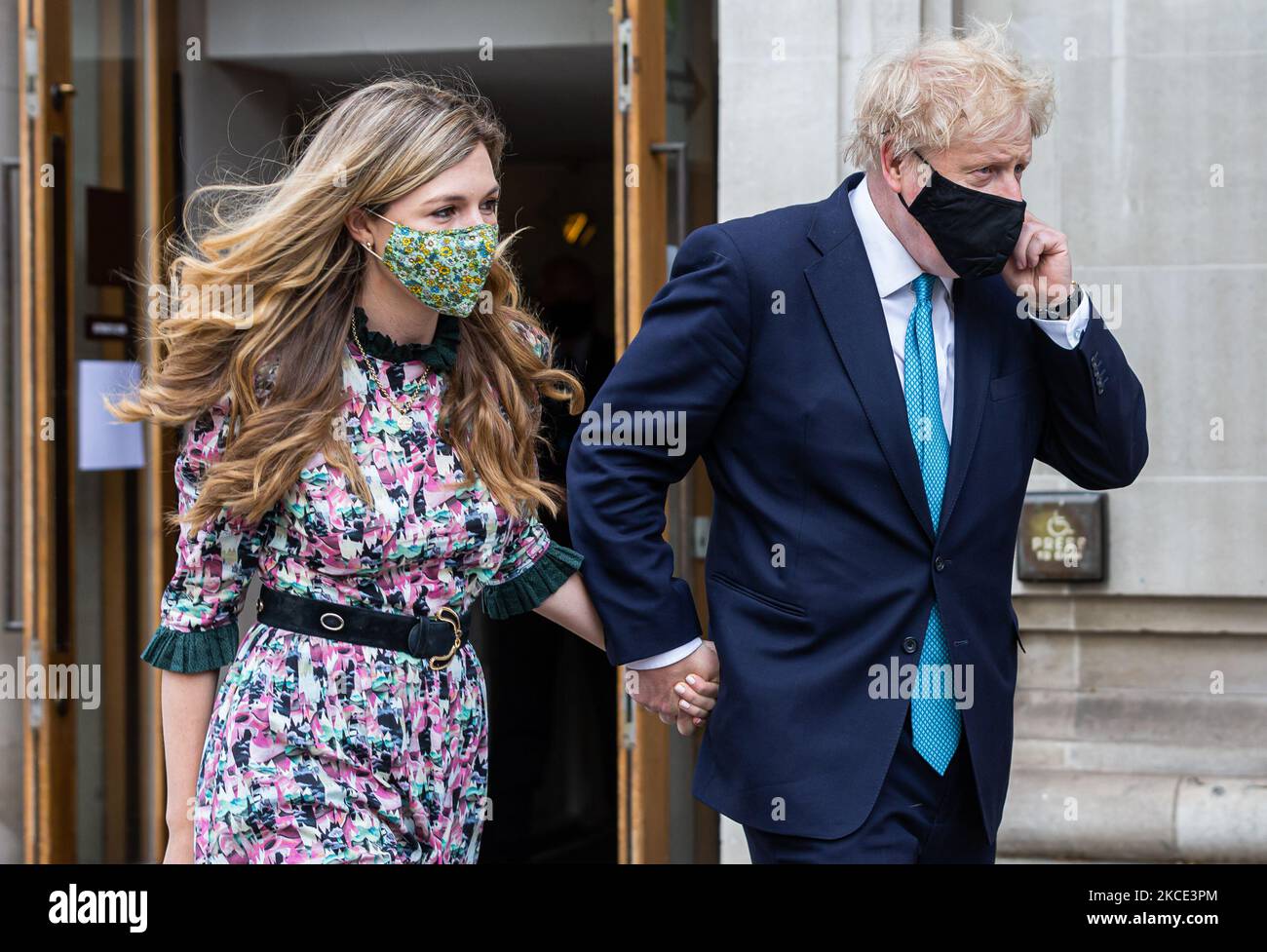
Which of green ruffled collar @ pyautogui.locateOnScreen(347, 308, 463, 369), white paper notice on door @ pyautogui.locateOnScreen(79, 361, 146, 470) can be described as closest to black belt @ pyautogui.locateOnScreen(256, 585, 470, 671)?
green ruffled collar @ pyautogui.locateOnScreen(347, 308, 463, 369)

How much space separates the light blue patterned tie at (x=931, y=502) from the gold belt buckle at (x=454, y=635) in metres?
0.79

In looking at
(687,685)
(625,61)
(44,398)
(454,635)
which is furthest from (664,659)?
(44,398)

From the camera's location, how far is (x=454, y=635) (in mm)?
2623

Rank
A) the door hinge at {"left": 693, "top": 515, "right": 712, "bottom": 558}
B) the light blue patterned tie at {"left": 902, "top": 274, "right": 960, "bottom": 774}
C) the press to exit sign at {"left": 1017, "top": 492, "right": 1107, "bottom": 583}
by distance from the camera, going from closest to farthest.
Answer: the light blue patterned tie at {"left": 902, "top": 274, "right": 960, "bottom": 774}
the press to exit sign at {"left": 1017, "top": 492, "right": 1107, "bottom": 583}
the door hinge at {"left": 693, "top": 515, "right": 712, "bottom": 558}

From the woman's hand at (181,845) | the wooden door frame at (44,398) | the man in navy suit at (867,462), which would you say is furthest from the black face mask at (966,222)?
the wooden door frame at (44,398)

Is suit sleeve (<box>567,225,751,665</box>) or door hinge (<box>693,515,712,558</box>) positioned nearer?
suit sleeve (<box>567,225,751,665</box>)

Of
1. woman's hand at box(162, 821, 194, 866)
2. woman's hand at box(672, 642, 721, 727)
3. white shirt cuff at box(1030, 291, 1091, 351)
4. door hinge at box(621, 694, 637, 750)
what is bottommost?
door hinge at box(621, 694, 637, 750)

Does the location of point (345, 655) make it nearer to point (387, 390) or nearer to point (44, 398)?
point (387, 390)

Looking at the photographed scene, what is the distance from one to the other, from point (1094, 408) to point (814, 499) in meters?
0.55

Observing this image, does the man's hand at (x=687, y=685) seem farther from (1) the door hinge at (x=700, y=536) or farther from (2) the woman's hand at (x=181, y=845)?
(1) the door hinge at (x=700, y=536)

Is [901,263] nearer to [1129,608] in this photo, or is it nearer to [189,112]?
[1129,608]

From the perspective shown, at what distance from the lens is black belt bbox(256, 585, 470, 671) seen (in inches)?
101

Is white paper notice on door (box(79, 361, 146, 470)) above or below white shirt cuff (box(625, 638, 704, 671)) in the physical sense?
above

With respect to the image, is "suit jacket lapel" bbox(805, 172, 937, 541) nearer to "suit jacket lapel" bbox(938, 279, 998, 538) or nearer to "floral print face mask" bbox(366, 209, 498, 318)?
"suit jacket lapel" bbox(938, 279, 998, 538)
